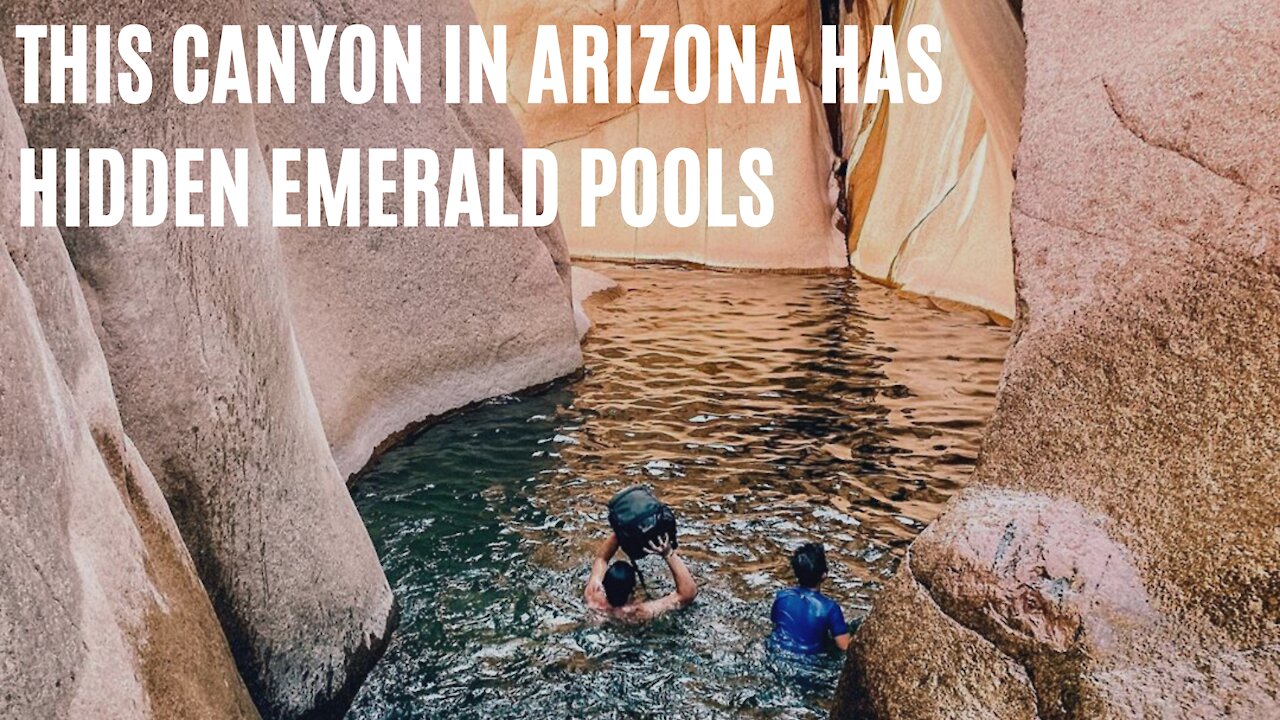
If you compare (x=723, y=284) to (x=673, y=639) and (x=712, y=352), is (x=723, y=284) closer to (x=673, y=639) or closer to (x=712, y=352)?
(x=712, y=352)

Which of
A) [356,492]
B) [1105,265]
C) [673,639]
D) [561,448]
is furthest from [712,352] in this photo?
[1105,265]

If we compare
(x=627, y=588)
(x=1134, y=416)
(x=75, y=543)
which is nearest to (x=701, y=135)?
(x=627, y=588)

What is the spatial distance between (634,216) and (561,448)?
32.8 ft

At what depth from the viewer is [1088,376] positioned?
4367mm

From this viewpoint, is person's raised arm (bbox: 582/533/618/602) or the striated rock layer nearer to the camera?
person's raised arm (bbox: 582/533/618/602)

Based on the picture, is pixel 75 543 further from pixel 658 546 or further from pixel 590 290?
pixel 590 290

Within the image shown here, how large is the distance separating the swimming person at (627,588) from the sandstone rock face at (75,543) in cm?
226

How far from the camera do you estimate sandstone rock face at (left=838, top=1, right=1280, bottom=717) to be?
3822mm

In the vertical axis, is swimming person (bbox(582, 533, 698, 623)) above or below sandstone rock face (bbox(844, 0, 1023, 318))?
below

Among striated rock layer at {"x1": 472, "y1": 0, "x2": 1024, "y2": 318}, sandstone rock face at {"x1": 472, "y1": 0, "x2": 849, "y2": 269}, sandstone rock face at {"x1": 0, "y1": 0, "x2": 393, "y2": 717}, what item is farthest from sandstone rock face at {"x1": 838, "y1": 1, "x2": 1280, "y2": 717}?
sandstone rock face at {"x1": 472, "y1": 0, "x2": 849, "y2": 269}

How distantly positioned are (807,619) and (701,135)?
1387 cm

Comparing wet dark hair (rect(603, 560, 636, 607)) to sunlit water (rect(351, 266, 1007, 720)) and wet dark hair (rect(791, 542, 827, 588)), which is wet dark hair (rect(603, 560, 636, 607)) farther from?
wet dark hair (rect(791, 542, 827, 588))

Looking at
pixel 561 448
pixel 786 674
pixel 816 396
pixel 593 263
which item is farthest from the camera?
pixel 593 263

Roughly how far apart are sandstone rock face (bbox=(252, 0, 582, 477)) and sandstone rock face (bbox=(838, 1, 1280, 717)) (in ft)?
17.1
